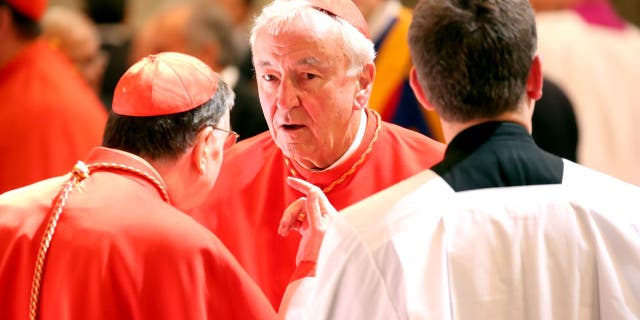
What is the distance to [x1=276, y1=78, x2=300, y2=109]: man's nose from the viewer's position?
389 cm

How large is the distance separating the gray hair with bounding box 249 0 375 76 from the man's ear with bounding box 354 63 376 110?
30 mm

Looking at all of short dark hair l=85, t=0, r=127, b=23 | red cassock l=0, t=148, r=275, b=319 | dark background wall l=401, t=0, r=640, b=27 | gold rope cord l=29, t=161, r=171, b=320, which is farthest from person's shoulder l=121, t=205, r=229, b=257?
short dark hair l=85, t=0, r=127, b=23

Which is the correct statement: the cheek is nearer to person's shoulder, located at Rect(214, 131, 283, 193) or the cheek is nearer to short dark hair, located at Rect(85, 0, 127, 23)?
person's shoulder, located at Rect(214, 131, 283, 193)

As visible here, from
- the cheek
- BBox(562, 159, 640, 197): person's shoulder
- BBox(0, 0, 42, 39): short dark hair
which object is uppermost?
BBox(0, 0, 42, 39): short dark hair

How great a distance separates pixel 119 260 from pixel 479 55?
1.03 m

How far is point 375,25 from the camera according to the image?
257 inches

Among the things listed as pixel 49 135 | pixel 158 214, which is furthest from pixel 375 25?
pixel 158 214

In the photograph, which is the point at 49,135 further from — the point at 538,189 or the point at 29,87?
the point at 538,189

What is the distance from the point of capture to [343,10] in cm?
396

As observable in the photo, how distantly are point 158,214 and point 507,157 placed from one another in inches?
36.9

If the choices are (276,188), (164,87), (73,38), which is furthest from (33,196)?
(73,38)

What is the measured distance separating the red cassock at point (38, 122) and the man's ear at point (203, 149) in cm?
228

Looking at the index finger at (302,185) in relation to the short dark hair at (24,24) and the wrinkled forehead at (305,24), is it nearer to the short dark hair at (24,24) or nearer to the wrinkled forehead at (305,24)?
the wrinkled forehead at (305,24)

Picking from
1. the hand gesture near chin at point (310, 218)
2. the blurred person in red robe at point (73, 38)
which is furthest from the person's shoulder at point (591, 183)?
the blurred person in red robe at point (73, 38)
